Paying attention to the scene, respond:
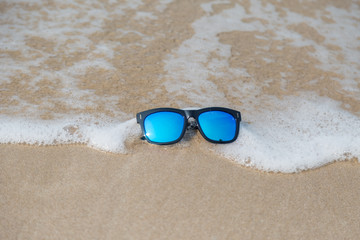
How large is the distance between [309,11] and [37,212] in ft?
13.5

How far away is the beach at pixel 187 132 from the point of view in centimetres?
168

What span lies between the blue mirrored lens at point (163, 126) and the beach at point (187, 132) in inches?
2.9

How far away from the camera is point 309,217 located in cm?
174

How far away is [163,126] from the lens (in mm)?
2066

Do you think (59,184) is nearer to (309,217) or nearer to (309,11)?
(309,217)

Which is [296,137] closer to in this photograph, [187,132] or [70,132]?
[187,132]

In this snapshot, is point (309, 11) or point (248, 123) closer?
point (248, 123)

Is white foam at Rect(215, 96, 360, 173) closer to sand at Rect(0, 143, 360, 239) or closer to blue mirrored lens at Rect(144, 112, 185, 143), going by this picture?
sand at Rect(0, 143, 360, 239)

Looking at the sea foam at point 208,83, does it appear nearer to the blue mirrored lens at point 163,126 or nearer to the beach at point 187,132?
the beach at point 187,132

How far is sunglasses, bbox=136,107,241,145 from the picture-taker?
6.75 feet

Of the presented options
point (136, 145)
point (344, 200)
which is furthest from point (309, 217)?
point (136, 145)

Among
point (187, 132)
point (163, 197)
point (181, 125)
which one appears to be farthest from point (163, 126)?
point (163, 197)

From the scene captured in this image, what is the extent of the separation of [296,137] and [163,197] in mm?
1066

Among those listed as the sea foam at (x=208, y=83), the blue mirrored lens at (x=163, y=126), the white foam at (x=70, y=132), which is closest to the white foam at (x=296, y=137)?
the sea foam at (x=208, y=83)
